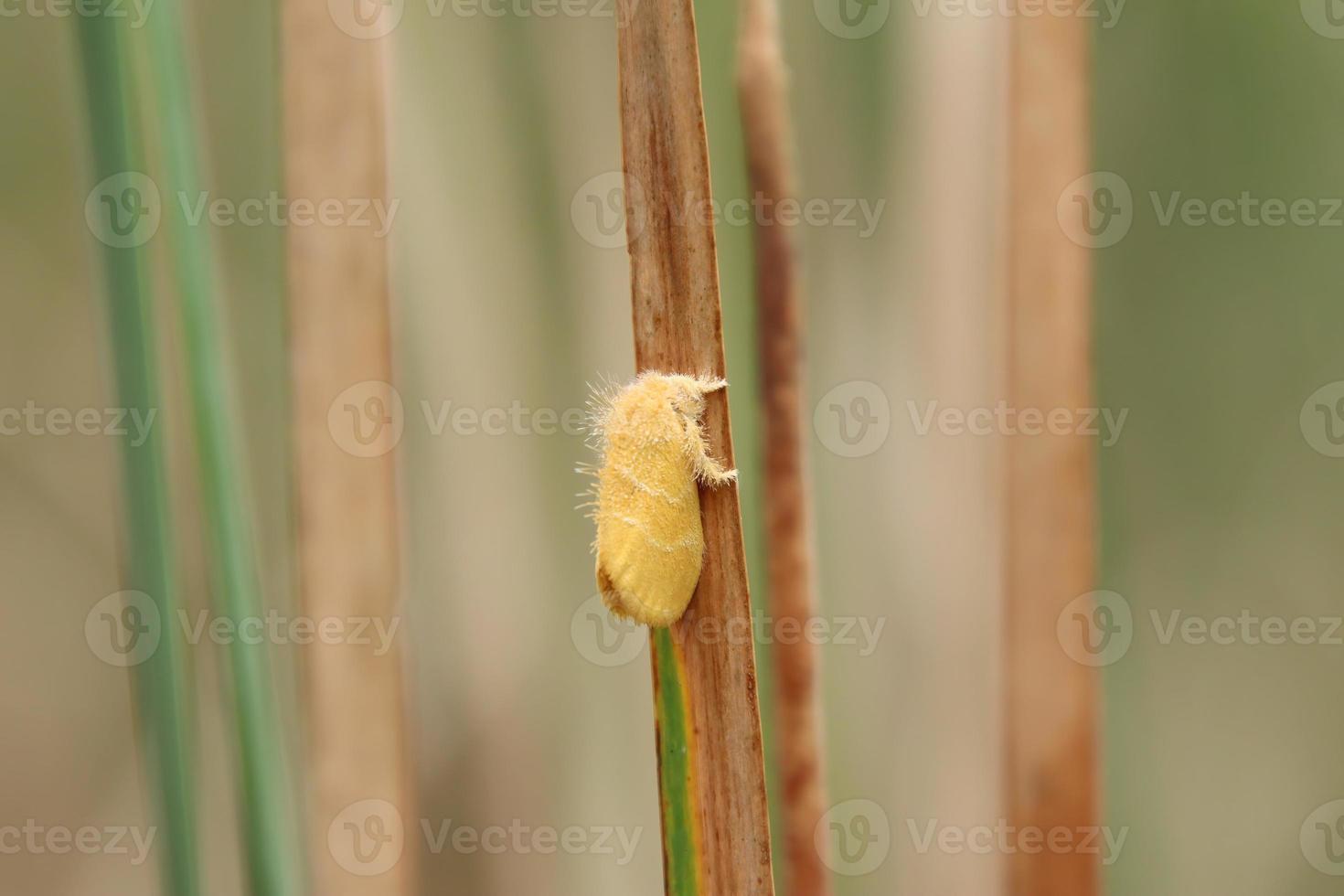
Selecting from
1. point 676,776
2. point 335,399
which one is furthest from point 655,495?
point 335,399

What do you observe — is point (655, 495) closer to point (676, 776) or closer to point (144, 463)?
point (676, 776)

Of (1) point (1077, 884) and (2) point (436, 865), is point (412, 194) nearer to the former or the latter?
(2) point (436, 865)

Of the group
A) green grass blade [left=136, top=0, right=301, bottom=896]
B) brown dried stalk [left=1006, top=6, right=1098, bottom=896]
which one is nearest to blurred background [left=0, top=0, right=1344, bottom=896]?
brown dried stalk [left=1006, top=6, right=1098, bottom=896]

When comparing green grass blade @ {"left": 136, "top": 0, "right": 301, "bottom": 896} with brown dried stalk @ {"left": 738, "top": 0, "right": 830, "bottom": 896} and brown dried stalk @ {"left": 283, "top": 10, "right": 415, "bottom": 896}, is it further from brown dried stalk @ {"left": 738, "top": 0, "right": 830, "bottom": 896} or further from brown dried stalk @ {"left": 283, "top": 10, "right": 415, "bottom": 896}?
brown dried stalk @ {"left": 738, "top": 0, "right": 830, "bottom": 896}

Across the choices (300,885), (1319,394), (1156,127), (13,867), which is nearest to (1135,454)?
(1319,394)

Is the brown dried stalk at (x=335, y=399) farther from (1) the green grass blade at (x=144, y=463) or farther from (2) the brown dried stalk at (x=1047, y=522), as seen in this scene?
(2) the brown dried stalk at (x=1047, y=522)

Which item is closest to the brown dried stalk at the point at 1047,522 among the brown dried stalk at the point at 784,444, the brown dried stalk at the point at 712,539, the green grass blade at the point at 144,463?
the brown dried stalk at the point at 784,444
